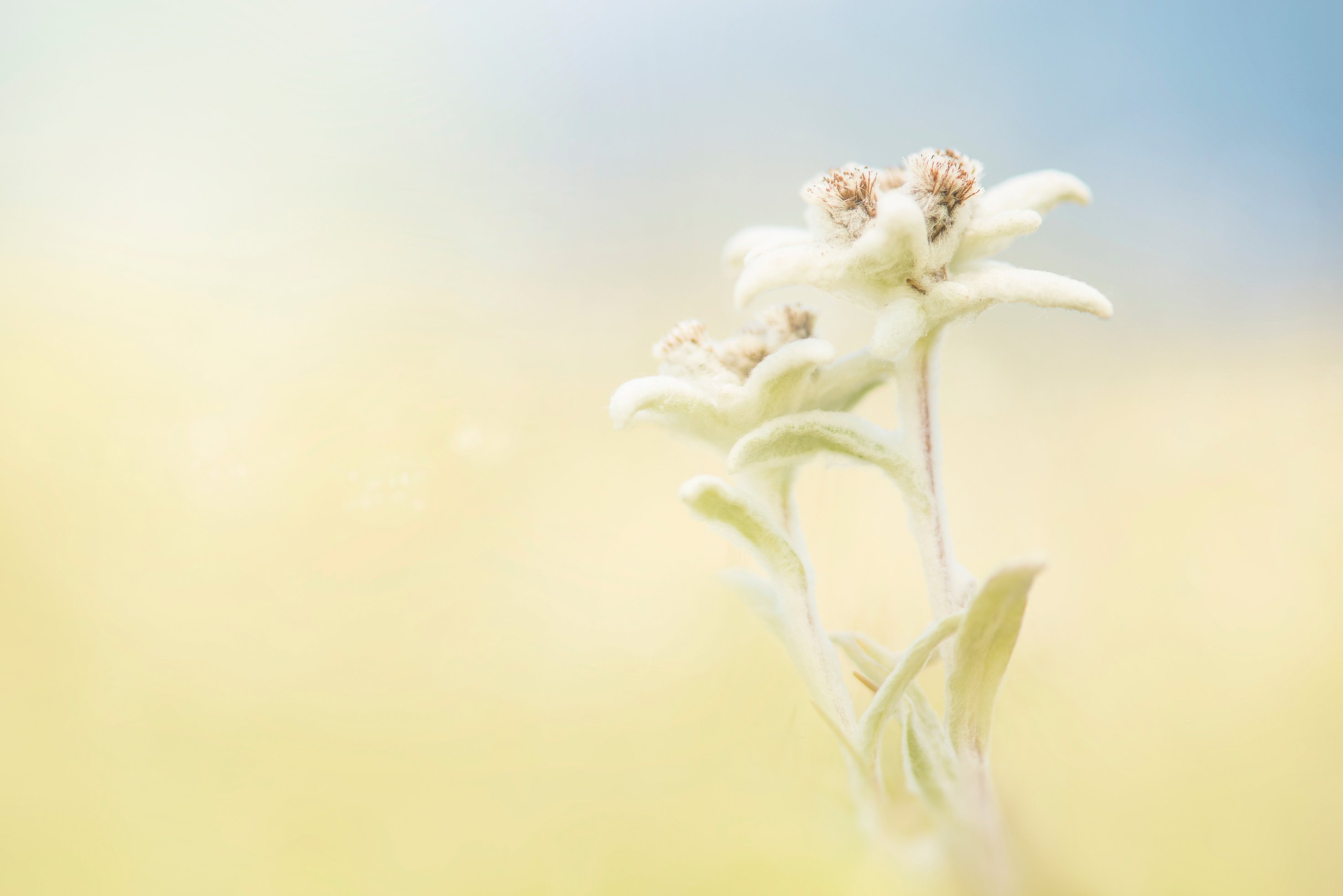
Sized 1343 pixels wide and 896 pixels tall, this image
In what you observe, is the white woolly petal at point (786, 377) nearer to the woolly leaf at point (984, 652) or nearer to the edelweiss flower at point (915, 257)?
the edelweiss flower at point (915, 257)

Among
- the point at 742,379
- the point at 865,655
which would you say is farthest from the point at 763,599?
the point at 742,379

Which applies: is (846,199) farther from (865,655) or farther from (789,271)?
(865,655)

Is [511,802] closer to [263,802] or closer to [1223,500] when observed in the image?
[263,802]

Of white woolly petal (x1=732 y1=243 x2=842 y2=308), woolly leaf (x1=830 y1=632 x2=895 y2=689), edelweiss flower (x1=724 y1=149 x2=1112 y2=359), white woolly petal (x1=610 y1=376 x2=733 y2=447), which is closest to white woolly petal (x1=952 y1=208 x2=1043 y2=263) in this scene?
edelweiss flower (x1=724 y1=149 x2=1112 y2=359)

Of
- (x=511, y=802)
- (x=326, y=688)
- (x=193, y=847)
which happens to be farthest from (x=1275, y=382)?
(x=193, y=847)

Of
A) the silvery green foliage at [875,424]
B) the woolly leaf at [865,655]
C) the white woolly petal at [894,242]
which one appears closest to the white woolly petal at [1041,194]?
the silvery green foliage at [875,424]

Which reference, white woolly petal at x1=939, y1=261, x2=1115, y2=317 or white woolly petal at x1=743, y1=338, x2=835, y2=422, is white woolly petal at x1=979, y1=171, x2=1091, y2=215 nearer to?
white woolly petal at x1=939, y1=261, x2=1115, y2=317
